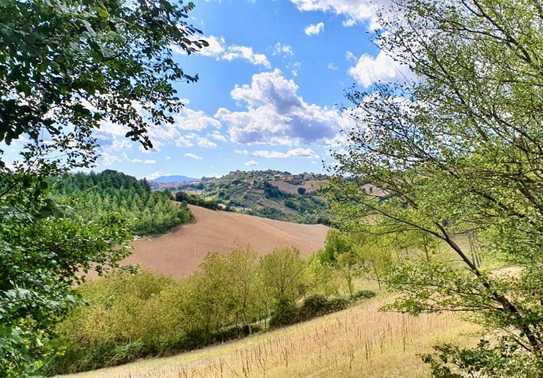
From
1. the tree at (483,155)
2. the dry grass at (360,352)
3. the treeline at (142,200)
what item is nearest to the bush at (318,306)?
the treeline at (142,200)

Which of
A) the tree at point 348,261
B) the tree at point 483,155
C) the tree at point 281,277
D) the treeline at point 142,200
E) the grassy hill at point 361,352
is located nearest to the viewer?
the tree at point 483,155

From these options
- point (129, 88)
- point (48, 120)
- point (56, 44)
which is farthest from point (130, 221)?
point (56, 44)

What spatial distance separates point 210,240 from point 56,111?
7685cm

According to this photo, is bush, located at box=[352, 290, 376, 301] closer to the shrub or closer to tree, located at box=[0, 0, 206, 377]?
the shrub

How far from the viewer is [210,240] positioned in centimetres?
7869

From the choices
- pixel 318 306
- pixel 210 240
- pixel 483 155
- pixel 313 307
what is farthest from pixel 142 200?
pixel 483 155

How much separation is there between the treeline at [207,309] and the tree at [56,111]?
101 feet

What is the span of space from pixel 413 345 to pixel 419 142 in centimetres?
846

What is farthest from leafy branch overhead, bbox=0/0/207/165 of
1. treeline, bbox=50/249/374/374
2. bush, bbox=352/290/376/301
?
bush, bbox=352/290/376/301

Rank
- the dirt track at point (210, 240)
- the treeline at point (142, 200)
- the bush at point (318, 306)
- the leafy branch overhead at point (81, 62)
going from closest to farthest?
the leafy branch overhead at point (81, 62), the bush at point (318, 306), the dirt track at point (210, 240), the treeline at point (142, 200)

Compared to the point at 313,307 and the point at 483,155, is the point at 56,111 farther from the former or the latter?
the point at 313,307

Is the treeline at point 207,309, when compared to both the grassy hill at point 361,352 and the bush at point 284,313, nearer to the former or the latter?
the bush at point 284,313

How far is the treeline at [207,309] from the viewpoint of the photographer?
34125mm

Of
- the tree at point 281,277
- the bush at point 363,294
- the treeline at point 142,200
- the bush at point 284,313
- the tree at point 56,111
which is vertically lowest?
the bush at point 284,313
